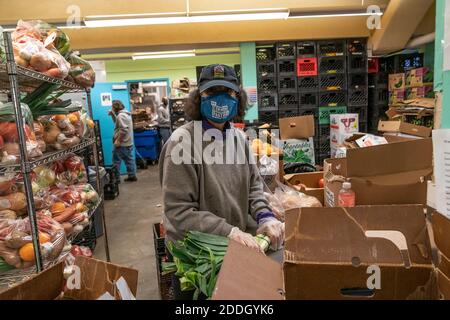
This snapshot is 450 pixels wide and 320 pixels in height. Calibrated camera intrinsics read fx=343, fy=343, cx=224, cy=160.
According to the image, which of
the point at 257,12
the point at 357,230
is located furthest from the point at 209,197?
the point at 257,12

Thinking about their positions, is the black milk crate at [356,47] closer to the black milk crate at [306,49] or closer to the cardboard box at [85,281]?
the black milk crate at [306,49]

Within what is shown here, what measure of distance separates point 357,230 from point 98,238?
12.4ft

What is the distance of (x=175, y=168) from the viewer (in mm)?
1512

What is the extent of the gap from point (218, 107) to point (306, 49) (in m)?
4.52

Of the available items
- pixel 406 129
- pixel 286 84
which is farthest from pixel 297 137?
pixel 286 84

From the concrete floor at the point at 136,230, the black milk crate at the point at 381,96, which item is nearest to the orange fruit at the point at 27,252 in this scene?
the concrete floor at the point at 136,230

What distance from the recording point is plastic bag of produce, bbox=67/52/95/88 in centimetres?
222

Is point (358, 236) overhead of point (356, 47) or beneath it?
beneath

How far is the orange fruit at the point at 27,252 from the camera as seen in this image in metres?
1.46

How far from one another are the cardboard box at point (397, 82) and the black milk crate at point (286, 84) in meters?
1.68

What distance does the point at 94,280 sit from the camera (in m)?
0.79

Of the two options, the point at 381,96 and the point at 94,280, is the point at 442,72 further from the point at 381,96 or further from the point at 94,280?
the point at 381,96

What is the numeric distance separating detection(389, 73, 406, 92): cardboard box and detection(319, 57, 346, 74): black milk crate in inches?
35.2
